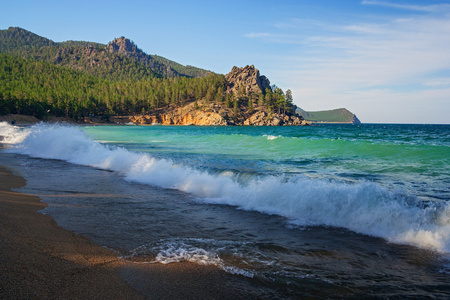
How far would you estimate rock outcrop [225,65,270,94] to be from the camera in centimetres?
15785

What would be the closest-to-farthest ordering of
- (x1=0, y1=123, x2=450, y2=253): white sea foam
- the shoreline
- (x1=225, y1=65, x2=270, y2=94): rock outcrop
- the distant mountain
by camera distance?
the shoreline < (x1=0, y1=123, x2=450, y2=253): white sea foam < the distant mountain < (x1=225, y1=65, x2=270, y2=94): rock outcrop

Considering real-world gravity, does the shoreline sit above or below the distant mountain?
below

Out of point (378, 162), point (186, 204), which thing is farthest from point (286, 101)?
point (186, 204)

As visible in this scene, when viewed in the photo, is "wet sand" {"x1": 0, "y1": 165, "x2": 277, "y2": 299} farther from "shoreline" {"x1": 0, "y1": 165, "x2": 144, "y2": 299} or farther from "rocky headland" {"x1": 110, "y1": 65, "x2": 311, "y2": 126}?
"rocky headland" {"x1": 110, "y1": 65, "x2": 311, "y2": 126}

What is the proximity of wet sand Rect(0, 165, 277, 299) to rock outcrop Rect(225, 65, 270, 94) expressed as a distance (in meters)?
153

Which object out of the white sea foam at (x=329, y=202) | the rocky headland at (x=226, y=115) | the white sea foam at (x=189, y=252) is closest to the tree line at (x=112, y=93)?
the rocky headland at (x=226, y=115)

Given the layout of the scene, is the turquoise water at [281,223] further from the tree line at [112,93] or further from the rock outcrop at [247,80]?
the rock outcrop at [247,80]

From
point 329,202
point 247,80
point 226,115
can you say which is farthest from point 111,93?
point 329,202

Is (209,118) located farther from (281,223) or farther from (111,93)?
(281,223)

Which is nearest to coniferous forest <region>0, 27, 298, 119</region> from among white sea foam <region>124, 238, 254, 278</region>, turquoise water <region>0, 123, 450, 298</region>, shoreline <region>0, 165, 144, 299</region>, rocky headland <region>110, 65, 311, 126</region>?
rocky headland <region>110, 65, 311, 126</region>

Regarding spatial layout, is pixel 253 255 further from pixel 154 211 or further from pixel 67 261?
pixel 154 211

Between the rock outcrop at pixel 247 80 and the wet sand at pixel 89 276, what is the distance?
15337cm

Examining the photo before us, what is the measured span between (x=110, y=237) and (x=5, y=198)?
4.24 meters

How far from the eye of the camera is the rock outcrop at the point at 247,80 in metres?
158
